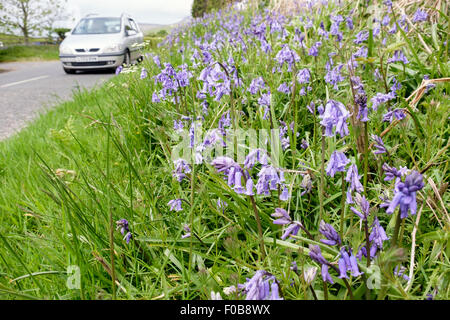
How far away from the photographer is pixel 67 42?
33.1 feet

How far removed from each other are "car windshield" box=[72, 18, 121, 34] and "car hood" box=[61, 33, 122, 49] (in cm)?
45

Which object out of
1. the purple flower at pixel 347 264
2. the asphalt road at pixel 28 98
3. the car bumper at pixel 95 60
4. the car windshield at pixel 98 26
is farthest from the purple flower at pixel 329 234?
the car windshield at pixel 98 26

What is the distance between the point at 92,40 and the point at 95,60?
2.52 feet

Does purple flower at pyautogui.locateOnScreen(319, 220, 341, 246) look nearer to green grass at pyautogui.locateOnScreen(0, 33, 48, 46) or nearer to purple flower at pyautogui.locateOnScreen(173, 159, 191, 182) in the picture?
purple flower at pyautogui.locateOnScreen(173, 159, 191, 182)

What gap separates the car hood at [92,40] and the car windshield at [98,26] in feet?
1.47

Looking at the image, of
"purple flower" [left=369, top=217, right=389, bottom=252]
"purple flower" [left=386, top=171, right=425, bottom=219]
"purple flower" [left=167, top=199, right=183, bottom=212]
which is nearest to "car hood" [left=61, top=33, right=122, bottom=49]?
"purple flower" [left=167, top=199, right=183, bottom=212]

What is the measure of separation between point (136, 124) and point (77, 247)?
1664 mm

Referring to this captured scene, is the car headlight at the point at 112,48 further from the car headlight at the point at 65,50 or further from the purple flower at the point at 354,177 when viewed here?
the purple flower at the point at 354,177

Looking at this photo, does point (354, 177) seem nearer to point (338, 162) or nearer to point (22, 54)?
point (338, 162)

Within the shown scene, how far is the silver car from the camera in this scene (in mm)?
9734

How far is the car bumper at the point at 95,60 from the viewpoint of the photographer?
Answer: 9.72 metres

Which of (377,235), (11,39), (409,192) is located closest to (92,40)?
(377,235)
